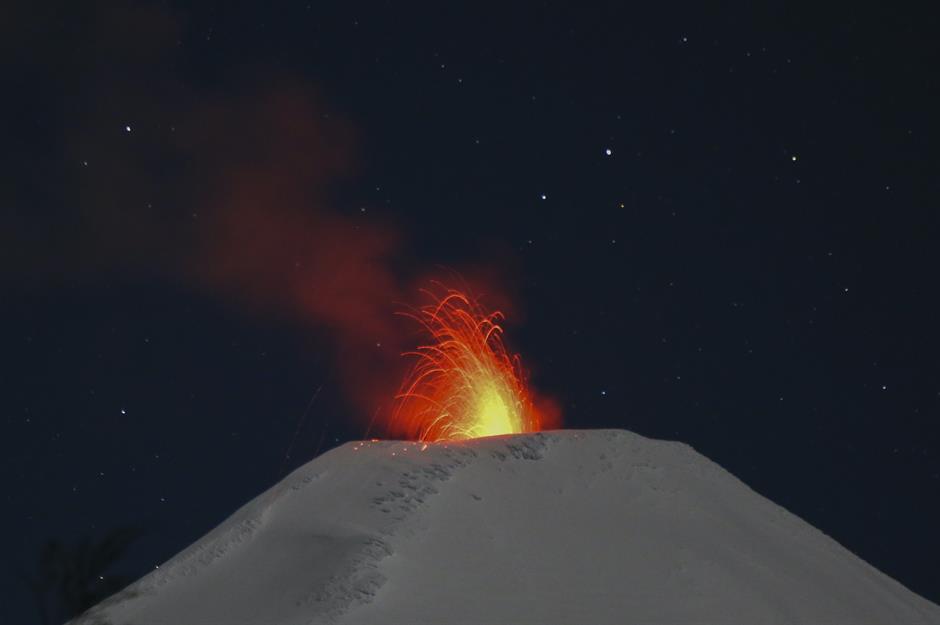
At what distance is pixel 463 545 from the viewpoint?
814cm

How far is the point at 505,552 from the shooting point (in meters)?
8.14

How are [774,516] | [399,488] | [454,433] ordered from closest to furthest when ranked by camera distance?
[399,488] < [774,516] < [454,433]

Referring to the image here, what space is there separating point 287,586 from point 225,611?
0.49m

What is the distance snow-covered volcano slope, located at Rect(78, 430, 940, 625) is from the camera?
7.64 meters

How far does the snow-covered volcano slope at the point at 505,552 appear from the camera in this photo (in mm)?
7645

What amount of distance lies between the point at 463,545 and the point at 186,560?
2.47 meters

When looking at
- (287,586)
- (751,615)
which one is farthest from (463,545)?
(751,615)

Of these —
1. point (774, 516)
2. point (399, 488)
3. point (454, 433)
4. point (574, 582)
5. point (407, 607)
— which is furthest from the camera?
point (454, 433)

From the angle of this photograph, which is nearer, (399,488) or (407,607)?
(407,607)

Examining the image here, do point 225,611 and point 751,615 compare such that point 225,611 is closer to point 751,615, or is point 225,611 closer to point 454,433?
point 751,615

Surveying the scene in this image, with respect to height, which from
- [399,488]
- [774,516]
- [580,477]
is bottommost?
[399,488]

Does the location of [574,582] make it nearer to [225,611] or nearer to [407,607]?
[407,607]

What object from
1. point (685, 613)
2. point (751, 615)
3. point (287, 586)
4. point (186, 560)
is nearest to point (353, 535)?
point (287, 586)

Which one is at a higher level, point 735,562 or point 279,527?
point 735,562
